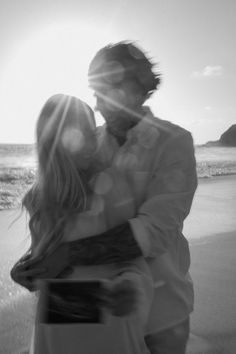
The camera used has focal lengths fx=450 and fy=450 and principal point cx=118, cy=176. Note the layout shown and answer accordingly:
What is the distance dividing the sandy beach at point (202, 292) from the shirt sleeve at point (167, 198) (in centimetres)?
58

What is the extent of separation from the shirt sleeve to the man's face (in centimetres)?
18

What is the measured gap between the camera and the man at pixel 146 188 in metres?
1.33

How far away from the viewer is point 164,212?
1358 millimetres

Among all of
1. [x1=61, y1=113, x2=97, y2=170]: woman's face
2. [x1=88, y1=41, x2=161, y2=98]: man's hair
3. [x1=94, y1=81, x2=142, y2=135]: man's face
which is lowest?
[x1=61, y1=113, x2=97, y2=170]: woman's face

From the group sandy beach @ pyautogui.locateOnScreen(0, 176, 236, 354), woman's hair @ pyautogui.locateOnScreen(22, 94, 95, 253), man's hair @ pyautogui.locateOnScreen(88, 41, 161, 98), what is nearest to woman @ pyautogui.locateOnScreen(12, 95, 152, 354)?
woman's hair @ pyautogui.locateOnScreen(22, 94, 95, 253)

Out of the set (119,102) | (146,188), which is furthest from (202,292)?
(119,102)

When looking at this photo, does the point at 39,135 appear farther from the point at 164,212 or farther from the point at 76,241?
the point at 164,212

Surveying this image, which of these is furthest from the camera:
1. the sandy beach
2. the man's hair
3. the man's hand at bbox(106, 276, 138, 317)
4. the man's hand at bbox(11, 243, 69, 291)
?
the sandy beach

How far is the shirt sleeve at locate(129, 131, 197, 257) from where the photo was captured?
1.33 meters

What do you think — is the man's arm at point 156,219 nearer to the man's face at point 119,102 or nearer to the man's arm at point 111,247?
the man's arm at point 111,247

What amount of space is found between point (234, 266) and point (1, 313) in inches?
69.1

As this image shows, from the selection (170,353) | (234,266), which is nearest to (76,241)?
(170,353)

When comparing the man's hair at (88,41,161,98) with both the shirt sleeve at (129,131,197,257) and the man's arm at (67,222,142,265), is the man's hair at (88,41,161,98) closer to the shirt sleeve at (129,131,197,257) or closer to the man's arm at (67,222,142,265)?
the shirt sleeve at (129,131,197,257)

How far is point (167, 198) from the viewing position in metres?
1.36
